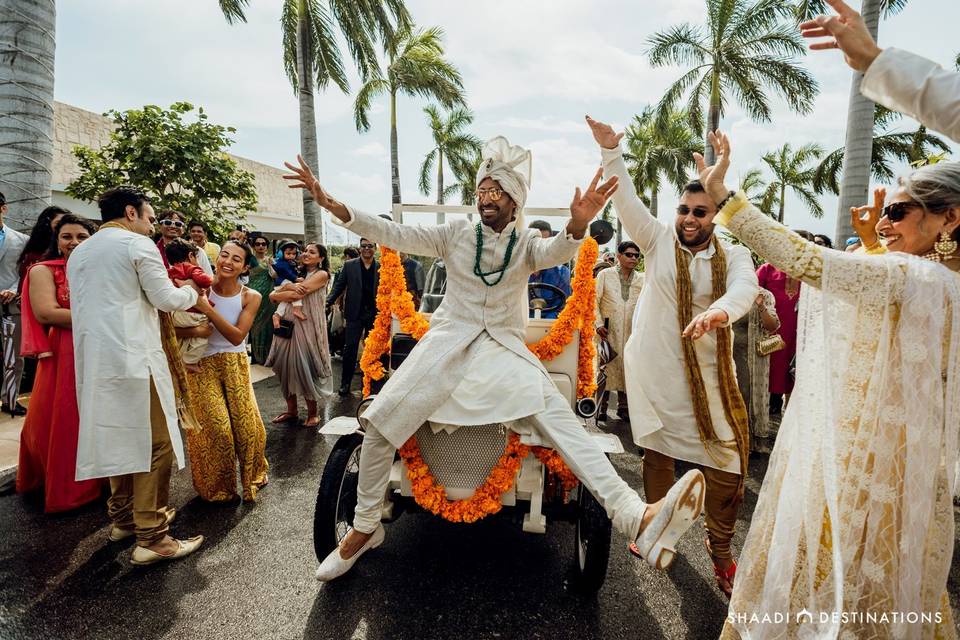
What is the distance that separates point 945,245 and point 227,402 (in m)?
4.09

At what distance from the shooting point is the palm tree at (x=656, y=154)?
2327 centimetres

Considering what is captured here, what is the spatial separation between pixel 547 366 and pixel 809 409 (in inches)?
60.0

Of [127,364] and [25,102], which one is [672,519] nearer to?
[127,364]

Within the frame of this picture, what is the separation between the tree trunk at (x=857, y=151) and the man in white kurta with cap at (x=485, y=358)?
6.51 meters

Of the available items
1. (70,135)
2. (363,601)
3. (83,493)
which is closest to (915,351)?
(363,601)

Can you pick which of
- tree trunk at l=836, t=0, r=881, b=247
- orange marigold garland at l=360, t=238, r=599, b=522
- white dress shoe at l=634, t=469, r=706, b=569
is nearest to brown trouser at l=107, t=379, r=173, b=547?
orange marigold garland at l=360, t=238, r=599, b=522

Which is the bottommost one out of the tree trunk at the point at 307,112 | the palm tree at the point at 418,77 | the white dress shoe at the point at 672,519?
the white dress shoe at the point at 672,519

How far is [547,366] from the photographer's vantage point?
3088mm

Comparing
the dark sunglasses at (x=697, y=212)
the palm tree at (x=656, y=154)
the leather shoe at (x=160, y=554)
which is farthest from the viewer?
the palm tree at (x=656, y=154)

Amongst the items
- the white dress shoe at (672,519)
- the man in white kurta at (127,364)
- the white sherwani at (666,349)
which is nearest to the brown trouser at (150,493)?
the man in white kurta at (127,364)

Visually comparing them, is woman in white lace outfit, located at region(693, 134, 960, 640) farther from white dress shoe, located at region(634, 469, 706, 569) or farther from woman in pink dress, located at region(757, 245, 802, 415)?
woman in pink dress, located at region(757, 245, 802, 415)

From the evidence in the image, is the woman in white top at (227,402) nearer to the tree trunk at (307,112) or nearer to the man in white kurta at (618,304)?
the man in white kurta at (618,304)

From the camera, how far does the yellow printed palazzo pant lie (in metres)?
3.45

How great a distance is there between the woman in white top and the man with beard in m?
2.77
